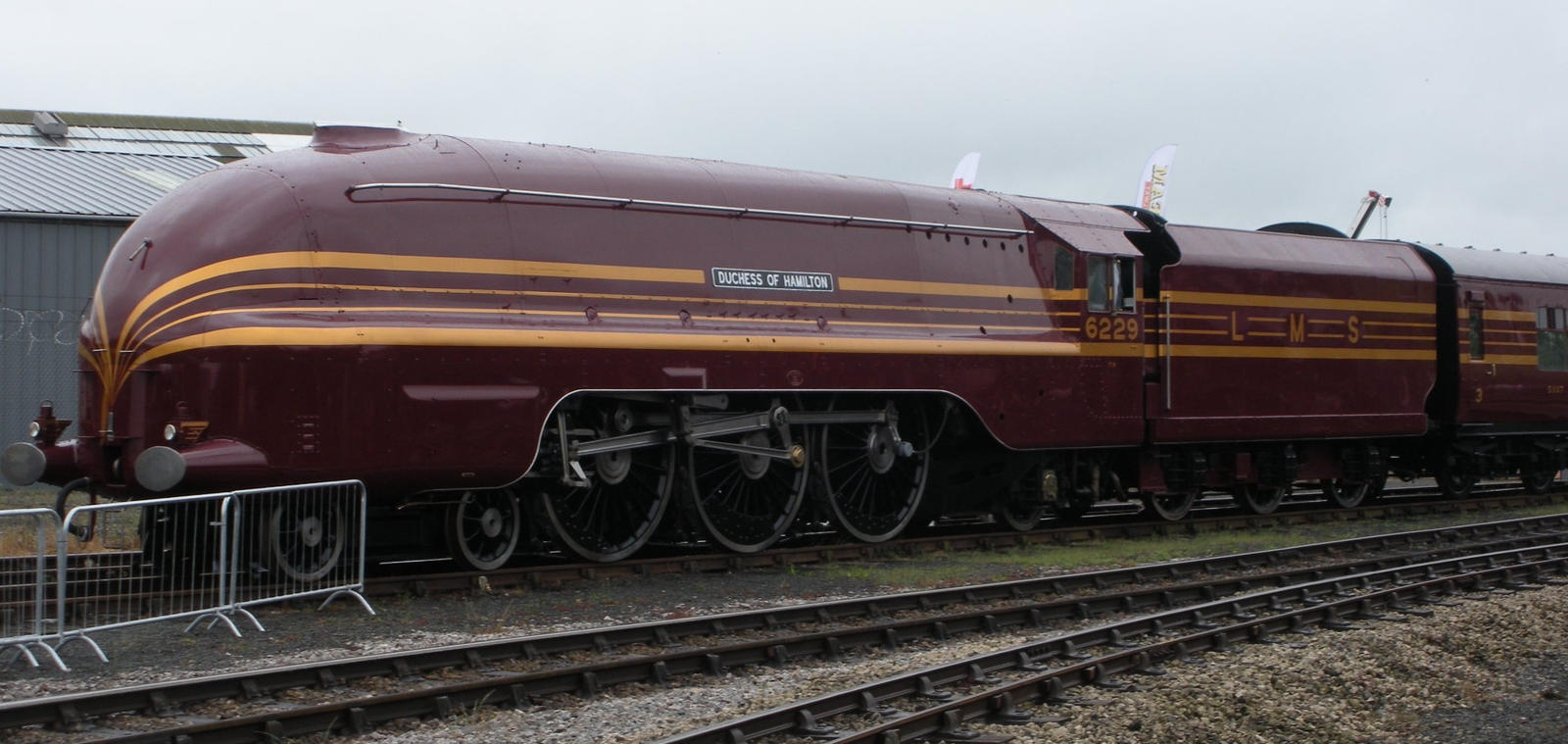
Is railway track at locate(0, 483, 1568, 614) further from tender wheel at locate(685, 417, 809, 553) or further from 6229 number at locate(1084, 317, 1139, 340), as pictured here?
6229 number at locate(1084, 317, 1139, 340)

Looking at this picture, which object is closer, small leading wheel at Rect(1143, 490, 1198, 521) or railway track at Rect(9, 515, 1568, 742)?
railway track at Rect(9, 515, 1568, 742)

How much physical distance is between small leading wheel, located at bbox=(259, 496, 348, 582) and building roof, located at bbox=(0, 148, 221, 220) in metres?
13.9

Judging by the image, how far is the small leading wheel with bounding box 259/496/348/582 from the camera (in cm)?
1061

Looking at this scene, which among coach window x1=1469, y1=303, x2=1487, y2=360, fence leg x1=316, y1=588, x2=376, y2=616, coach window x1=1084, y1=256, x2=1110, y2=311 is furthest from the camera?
coach window x1=1469, y1=303, x2=1487, y2=360

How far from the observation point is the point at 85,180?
81.1 ft

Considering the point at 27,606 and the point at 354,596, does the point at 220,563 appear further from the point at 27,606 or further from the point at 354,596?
the point at 27,606

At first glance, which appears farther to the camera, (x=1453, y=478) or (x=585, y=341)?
(x=1453, y=478)

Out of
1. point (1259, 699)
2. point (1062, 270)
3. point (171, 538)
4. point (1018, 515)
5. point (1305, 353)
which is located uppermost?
point (1062, 270)

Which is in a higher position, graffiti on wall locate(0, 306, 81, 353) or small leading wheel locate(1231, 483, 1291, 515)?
graffiti on wall locate(0, 306, 81, 353)

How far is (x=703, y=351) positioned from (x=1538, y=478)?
16351 millimetres

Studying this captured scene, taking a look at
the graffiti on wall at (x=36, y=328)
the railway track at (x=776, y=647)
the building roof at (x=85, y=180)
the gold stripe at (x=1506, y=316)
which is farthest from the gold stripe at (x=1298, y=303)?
the graffiti on wall at (x=36, y=328)

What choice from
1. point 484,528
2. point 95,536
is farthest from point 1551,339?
point 95,536

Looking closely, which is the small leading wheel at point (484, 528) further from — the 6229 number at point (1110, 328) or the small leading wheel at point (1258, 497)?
the small leading wheel at point (1258, 497)

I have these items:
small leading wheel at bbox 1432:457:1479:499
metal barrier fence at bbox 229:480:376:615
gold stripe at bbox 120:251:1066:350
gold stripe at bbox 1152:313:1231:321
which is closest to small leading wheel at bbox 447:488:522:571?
metal barrier fence at bbox 229:480:376:615
